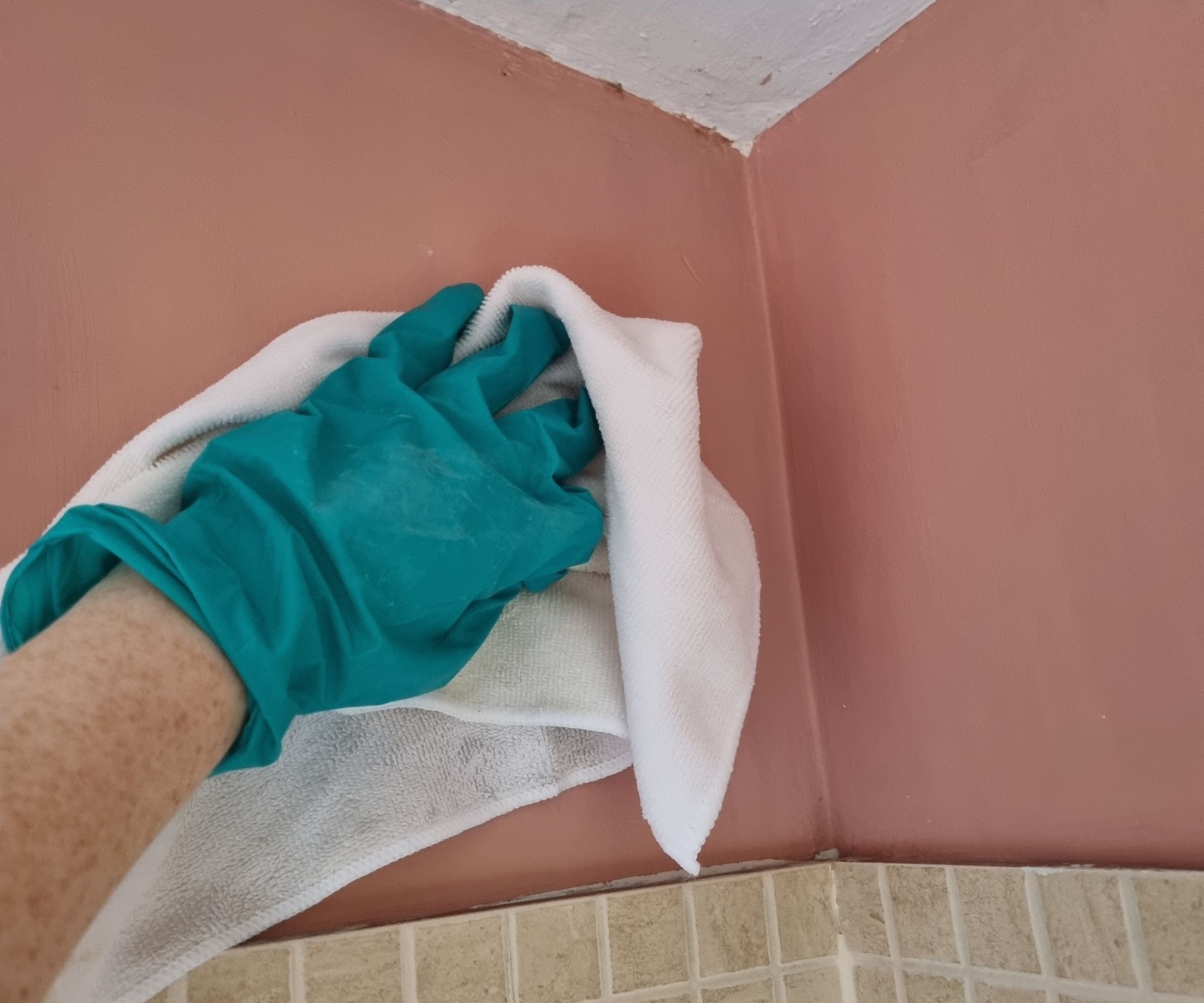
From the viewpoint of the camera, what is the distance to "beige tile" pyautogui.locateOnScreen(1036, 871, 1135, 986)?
0.58 metres

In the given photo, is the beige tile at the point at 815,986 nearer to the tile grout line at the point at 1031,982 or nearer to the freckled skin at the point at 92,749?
the tile grout line at the point at 1031,982

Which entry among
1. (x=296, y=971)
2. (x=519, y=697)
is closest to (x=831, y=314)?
(x=519, y=697)

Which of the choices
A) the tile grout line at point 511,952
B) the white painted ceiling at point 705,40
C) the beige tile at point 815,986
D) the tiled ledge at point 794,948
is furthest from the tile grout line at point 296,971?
the white painted ceiling at point 705,40

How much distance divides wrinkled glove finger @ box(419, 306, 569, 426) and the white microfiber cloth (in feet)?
0.05

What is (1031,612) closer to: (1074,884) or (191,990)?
(1074,884)

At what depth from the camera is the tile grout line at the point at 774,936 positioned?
28.6 inches

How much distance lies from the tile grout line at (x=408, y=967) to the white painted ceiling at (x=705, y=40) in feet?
2.48

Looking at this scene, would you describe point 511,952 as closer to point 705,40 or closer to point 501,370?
point 501,370

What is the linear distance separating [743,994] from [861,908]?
125mm

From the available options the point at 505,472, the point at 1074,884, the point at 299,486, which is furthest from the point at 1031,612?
the point at 299,486

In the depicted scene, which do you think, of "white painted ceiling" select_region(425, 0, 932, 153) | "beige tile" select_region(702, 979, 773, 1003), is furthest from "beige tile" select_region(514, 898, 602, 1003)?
"white painted ceiling" select_region(425, 0, 932, 153)

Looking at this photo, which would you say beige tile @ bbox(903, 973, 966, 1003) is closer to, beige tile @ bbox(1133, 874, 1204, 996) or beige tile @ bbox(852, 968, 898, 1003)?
beige tile @ bbox(852, 968, 898, 1003)

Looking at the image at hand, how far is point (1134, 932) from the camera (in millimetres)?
572

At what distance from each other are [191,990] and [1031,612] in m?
0.62
